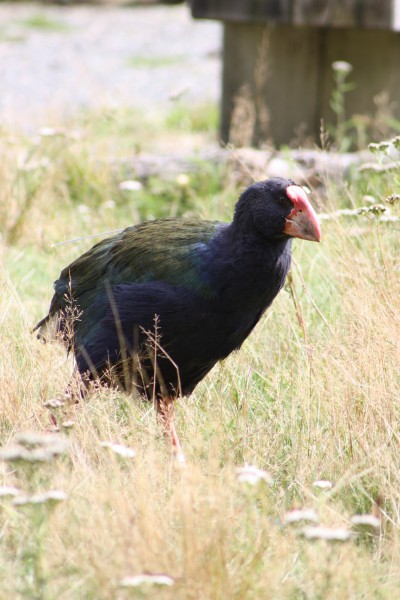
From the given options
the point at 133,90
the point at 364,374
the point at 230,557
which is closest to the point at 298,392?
the point at 364,374

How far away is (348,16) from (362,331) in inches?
129

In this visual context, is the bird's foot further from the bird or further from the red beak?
the red beak

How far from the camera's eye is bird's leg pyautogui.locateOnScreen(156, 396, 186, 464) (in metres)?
3.05

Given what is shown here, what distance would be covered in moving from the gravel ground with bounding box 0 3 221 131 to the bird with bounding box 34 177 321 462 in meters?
3.84

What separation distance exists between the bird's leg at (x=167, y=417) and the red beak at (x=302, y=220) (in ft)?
2.15

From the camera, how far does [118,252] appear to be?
339 centimetres

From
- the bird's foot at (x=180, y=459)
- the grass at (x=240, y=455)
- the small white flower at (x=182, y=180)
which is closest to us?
the grass at (x=240, y=455)

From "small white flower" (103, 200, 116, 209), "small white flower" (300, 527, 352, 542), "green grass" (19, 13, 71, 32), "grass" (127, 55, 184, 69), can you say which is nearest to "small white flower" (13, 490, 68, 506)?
"small white flower" (300, 527, 352, 542)

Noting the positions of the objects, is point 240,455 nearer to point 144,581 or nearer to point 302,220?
point 302,220

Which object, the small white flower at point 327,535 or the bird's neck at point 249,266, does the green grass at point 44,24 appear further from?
the small white flower at point 327,535

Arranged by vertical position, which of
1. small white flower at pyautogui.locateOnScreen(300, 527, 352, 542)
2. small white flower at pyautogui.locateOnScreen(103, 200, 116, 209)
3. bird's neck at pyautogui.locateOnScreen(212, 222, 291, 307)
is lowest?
small white flower at pyautogui.locateOnScreen(103, 200, 116, 209)

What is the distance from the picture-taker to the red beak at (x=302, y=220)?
3004 millimetres

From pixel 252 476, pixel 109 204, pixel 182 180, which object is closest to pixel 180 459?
pixel 252 476

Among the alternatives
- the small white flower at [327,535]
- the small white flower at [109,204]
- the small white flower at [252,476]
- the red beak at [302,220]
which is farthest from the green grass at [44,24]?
the small white flower at [327,535]
